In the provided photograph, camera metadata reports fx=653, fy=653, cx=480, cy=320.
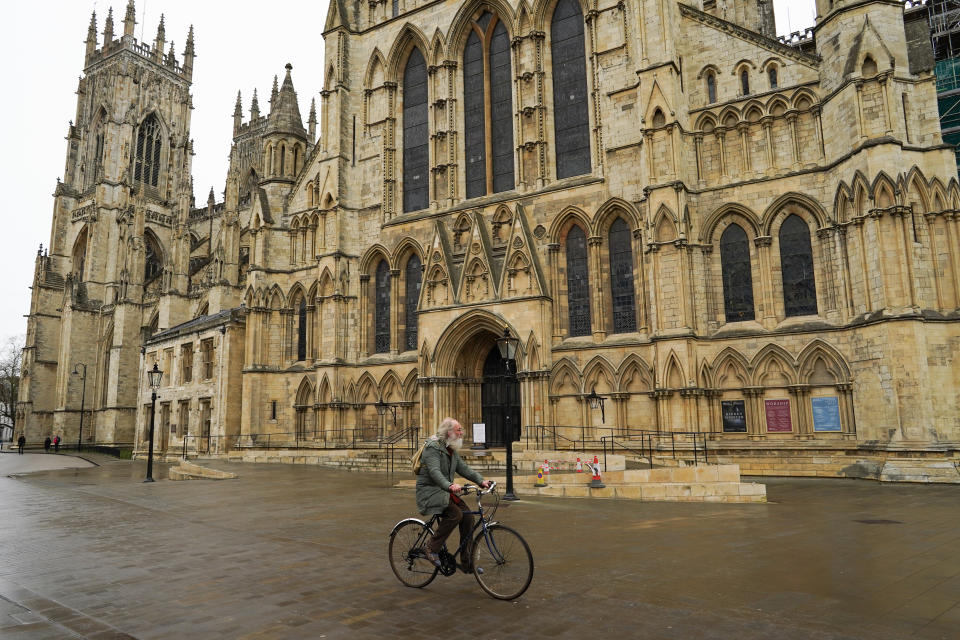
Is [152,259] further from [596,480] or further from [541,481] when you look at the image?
[596,480]

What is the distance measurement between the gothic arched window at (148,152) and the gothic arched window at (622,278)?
5409 centimetres

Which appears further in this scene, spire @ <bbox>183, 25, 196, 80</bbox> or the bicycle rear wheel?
spire @ <bbox>183, 25, 196, 80</bbox>

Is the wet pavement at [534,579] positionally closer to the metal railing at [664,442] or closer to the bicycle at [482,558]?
the bicycle at [482,558]

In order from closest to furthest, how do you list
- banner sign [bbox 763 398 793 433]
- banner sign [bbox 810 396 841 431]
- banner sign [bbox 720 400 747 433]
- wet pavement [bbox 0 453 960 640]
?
wet pavement [bbox 0 453 960 640] < banner sign [bbox 810 396 841 431] < banner sign [bbox 763 398 793 433] < banner sign [bbox 720 400 747 433]

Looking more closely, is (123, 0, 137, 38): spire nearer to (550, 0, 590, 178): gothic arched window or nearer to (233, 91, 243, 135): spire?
(233, 91, 243, 135): spire

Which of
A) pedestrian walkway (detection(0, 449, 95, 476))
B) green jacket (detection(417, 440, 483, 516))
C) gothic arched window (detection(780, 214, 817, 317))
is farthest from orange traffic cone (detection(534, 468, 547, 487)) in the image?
pedestrian walkway (detection(0, 449, 95, 476))

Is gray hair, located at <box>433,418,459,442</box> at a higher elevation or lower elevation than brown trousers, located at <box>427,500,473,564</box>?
higher

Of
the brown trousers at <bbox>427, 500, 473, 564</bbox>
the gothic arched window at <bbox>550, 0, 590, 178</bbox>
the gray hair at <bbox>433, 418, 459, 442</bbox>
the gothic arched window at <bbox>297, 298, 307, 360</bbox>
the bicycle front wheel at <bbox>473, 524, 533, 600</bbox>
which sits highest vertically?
the gothic arched window at <bbox>550, 0, 590, 178</bbox>

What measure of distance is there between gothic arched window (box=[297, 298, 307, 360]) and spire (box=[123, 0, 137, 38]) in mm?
49733

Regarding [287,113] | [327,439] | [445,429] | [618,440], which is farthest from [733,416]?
[287,113]

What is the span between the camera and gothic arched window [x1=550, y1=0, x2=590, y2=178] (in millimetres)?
25078

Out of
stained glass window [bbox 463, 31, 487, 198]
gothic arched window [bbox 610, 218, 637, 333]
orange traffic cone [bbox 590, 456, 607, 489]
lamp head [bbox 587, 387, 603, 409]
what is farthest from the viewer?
stained glass window [bbox 463, 31, 487, 198]

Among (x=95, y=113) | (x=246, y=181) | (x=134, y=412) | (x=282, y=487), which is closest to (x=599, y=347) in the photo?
(x=282, y=487)

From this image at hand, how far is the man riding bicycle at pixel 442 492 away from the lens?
20.6 feet
